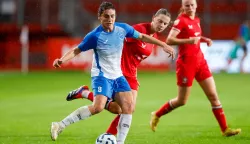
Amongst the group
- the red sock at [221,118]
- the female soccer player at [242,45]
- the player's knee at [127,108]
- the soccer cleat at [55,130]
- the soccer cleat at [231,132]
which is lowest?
the female soccer player at [242,45]

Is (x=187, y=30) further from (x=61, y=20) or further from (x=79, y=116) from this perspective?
(x=61, y=20)

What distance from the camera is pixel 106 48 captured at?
31.0 feet

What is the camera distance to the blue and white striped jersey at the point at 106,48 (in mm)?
9422

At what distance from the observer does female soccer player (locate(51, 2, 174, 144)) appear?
9.40m

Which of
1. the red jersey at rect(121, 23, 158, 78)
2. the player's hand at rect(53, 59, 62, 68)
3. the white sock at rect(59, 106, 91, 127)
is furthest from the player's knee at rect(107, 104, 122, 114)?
the player's hand at rect(53, 59, 62, 68)

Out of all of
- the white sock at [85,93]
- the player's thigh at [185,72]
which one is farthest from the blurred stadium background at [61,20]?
the white sock at [85,93]

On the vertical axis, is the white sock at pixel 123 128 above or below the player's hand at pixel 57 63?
below

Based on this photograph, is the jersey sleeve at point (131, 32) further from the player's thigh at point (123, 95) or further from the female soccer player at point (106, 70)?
the player's thigh at point (123, 95)

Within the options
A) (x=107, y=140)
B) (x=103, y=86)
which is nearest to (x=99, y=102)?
(x=103, y=86)

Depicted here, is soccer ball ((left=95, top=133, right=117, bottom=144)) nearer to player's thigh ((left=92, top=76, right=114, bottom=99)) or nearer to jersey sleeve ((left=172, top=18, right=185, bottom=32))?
player's thigh ((left=92, top=76, right=114, bottom=99))

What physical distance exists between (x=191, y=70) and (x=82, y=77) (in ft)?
57.0

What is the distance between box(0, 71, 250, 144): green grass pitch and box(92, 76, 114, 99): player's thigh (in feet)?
3.95

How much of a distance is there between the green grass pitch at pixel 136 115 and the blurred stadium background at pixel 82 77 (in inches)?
0.7

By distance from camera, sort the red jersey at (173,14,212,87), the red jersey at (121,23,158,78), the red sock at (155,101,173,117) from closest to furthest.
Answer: the red jersey at (121,23,158,78) → the red jersey at (173,14,212,87) → the red sock at (155,101,173,117)
